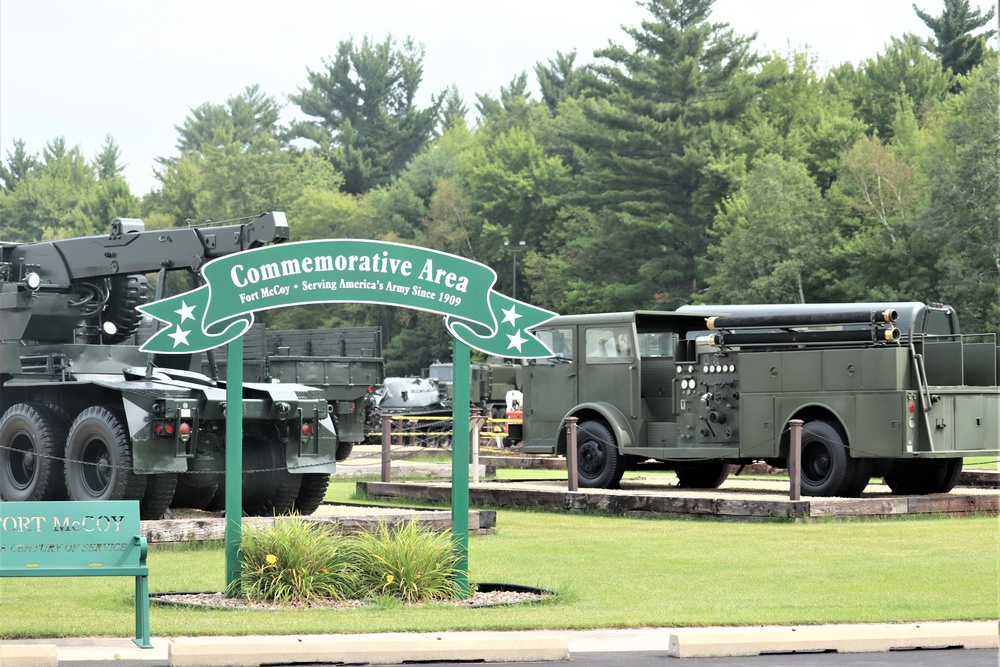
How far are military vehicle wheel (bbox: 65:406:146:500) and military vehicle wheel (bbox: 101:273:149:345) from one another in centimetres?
181

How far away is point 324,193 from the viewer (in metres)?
93.7

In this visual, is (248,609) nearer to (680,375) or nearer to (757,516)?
(757,516)

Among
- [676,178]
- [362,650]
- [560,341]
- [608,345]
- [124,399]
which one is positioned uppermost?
[676,178]

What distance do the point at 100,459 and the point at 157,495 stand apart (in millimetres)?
783

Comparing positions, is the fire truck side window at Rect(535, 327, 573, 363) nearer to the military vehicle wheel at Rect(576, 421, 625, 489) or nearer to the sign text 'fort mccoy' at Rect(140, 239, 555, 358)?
the military vehicle wheel at Rect(576, 421, 625, 489)

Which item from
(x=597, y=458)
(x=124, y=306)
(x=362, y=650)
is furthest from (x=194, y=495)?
(x=362, y=650)

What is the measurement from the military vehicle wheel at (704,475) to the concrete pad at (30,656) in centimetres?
1489

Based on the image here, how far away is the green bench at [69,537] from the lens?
9.61 m

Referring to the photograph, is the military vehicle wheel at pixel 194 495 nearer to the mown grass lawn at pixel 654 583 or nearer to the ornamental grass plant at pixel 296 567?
the mown grass lawn at pixel 654 583

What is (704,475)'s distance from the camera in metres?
22.8

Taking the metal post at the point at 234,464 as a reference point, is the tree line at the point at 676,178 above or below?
above

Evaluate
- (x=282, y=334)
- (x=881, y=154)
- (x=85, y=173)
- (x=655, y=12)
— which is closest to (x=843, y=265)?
(x=881, y=154)

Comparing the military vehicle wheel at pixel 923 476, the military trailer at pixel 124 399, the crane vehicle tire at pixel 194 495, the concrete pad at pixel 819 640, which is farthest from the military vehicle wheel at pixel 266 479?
the military vehicle wheel at pixel 923 476

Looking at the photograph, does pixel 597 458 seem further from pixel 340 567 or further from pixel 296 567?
pixel 296 567
